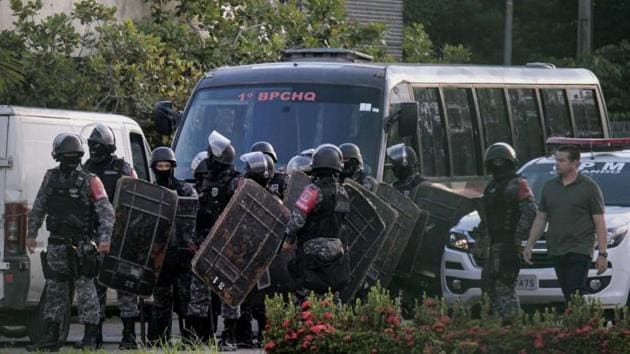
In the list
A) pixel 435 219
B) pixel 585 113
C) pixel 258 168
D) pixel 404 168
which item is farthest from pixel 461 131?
pixel 258 168

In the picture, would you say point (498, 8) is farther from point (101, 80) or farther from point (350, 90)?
point (350, 90)

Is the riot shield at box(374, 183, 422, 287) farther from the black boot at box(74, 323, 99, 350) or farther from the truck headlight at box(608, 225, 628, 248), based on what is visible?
the black boot at box(74, 323, 99, 350)

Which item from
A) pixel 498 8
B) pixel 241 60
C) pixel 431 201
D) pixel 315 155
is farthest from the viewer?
pixel 498 8

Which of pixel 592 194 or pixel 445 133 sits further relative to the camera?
pixel 445 133

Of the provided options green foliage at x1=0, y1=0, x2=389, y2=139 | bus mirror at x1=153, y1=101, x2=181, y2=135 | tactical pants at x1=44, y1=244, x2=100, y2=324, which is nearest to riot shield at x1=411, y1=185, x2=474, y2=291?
bus mirror at x1=153, y1=101, x2=181, y2=135

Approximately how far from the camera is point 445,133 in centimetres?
1841

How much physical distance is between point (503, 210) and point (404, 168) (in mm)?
2338

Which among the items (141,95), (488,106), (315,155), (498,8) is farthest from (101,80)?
(498,8)

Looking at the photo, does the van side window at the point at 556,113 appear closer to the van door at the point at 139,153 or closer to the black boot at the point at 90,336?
the van door at the point at 139,153

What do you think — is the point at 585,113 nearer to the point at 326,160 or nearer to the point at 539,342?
the point at 326,160

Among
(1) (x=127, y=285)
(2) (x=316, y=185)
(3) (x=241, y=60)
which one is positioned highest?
(3) (x=241, y=60)

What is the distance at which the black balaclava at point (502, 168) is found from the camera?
14.1 m

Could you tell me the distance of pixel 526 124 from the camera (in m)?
20.4

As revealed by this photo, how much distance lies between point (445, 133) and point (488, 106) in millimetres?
1348
